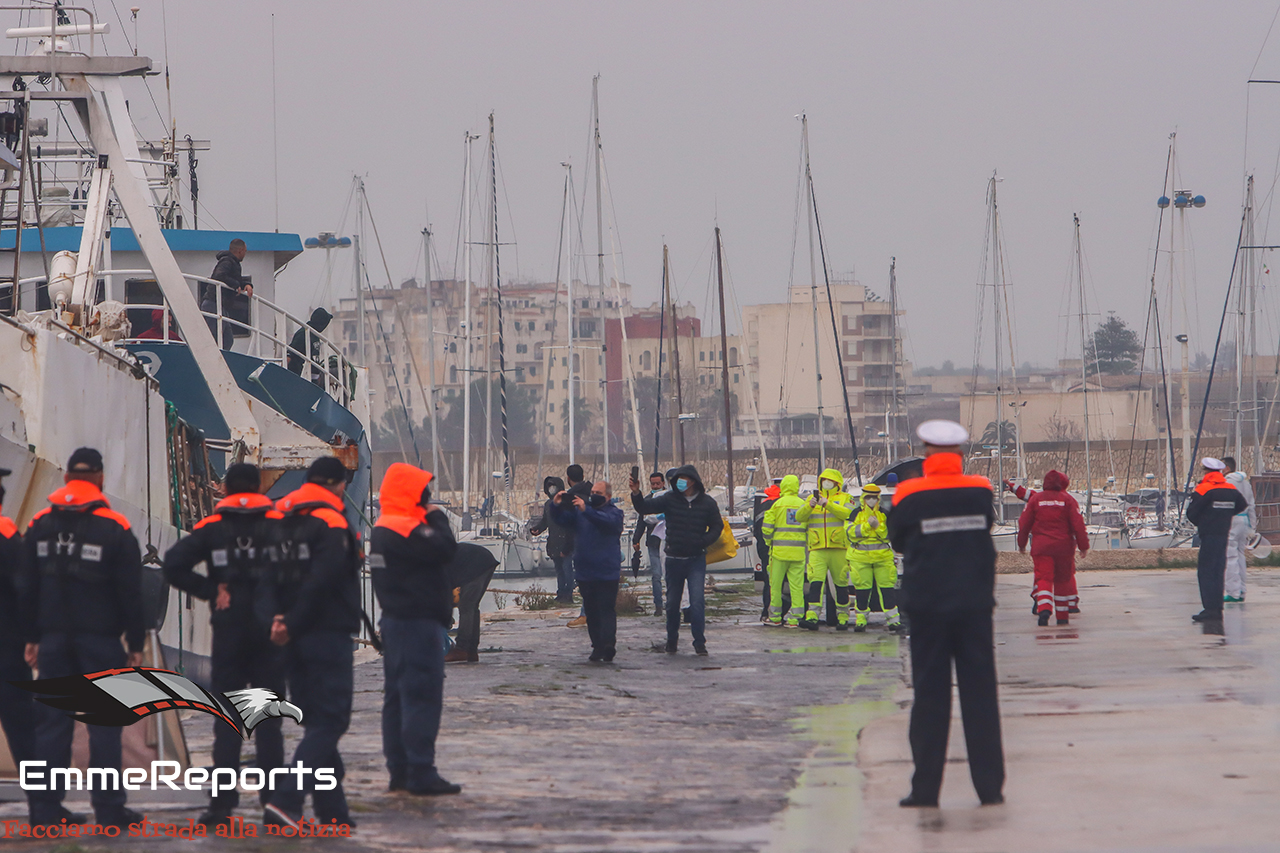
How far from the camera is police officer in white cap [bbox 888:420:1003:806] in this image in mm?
6293

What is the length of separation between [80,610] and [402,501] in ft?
5.18

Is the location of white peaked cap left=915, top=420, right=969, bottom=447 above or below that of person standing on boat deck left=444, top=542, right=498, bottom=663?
above

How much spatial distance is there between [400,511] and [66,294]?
6.99m

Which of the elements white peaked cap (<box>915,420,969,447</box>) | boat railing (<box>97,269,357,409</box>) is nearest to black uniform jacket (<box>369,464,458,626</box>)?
white peaked cap (<box>915,420,969,447</box>)

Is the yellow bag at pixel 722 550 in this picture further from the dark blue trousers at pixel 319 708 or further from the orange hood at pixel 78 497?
the orange hood at pixel 78 497

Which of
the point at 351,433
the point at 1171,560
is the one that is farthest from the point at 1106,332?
the point at 351,433

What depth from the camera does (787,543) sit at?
51.7 feet

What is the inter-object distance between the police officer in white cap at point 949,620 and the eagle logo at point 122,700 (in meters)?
2.91

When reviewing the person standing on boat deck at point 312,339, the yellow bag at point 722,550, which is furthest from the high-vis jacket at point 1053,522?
the person standing on boat deck at point 312,339

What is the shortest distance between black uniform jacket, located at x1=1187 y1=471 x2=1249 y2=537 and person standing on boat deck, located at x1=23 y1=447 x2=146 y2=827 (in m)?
11.5

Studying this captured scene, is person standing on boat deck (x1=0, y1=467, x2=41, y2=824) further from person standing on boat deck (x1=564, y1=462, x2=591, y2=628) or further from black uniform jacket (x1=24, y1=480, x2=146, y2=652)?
person standing on boat deck (x1=564, y1=462, x2=591, y2=628)

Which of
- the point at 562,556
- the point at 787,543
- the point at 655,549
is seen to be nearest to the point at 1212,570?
the point at 787,543

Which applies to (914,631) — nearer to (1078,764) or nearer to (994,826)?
(994,826)

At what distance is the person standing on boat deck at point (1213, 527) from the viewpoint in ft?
47.1
